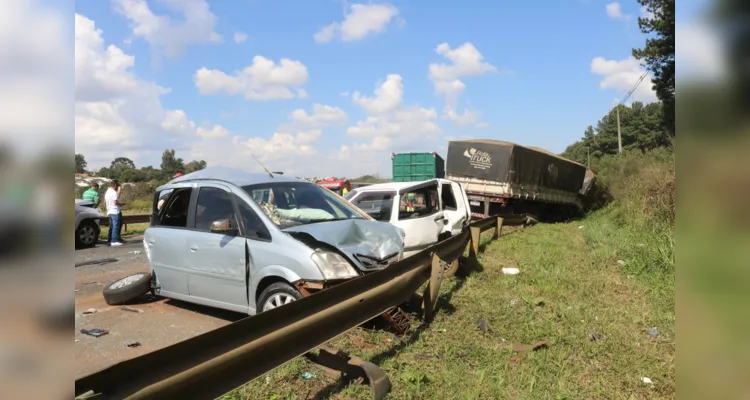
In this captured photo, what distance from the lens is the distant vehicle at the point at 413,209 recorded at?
24.8 ft

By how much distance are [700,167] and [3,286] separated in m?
1.03

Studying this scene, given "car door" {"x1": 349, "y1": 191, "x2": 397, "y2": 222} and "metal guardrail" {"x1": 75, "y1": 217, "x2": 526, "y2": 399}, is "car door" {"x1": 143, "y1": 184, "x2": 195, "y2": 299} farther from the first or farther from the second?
"car door" {"x1": 349, "y1": 191, "x2": 397, "y2": 222}

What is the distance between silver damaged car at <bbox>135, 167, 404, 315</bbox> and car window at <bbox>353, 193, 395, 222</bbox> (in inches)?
73.5

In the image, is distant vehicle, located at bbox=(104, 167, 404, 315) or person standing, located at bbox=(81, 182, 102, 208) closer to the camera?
distant vehicle, located at bbox=(104, 167, 404, 315)

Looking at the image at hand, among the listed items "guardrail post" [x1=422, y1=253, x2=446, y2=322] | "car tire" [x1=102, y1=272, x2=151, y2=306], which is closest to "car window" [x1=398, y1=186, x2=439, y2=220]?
"guardrail post" [x1=422, y1=253, x2=446, y2=322]

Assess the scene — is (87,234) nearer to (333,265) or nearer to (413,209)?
(413,209)

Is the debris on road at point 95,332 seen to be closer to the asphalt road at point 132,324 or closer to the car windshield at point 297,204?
the asphalt road at point 132,324

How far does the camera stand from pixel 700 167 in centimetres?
70

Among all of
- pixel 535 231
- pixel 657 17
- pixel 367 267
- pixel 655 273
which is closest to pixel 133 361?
pixel 367 267

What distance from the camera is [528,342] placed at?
4246 millimetres

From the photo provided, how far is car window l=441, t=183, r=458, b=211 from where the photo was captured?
9739 mm

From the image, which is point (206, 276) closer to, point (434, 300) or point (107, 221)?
point (434, 300)

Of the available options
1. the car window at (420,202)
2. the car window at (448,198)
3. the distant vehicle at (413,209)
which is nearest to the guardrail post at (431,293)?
the distant vehicle at (413,209)

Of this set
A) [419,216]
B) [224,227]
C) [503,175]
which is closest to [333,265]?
[224,227]
